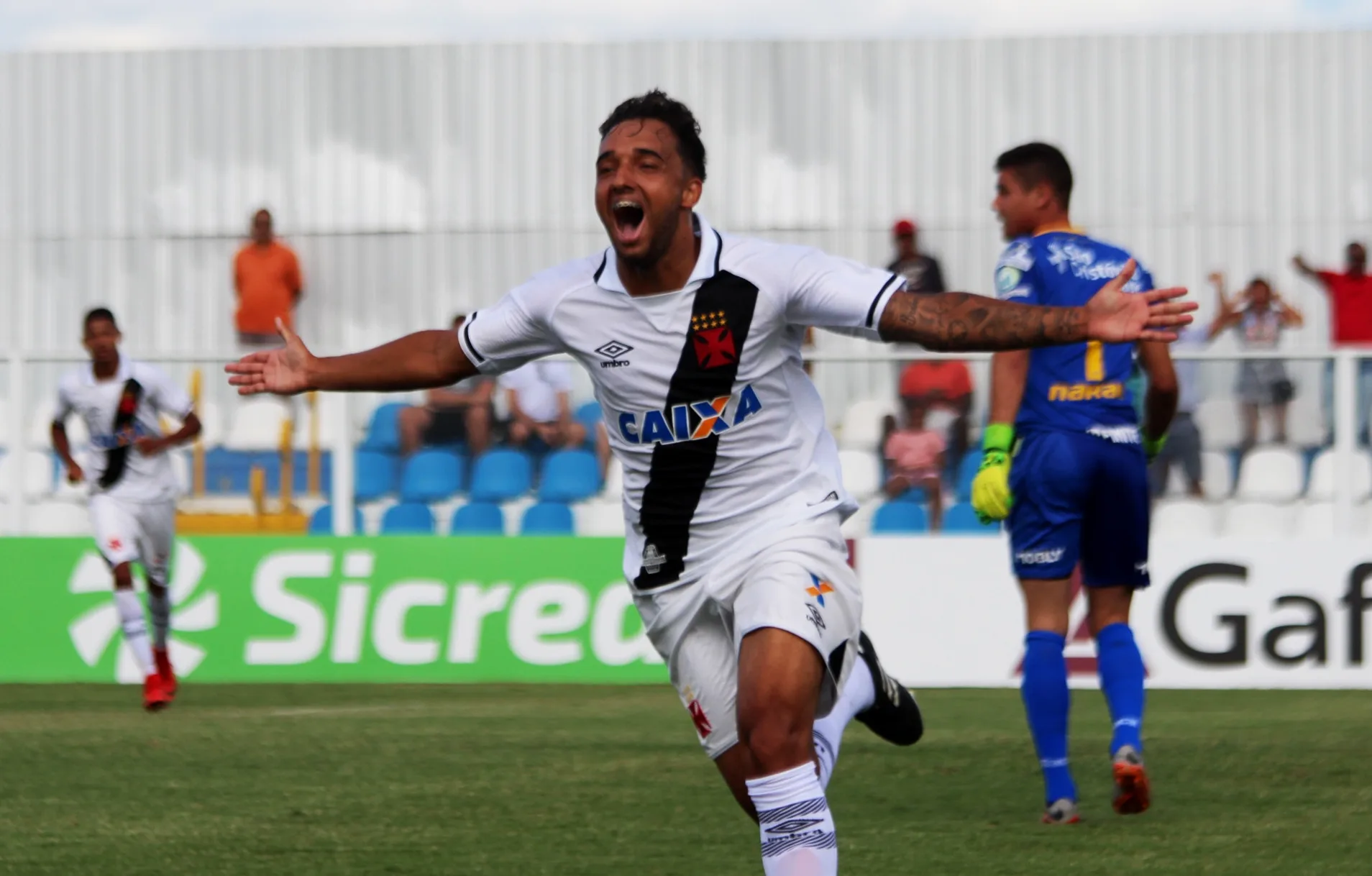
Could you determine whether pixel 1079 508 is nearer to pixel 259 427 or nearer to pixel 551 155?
pixel 259 427

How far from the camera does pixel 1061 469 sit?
7012 millimetres

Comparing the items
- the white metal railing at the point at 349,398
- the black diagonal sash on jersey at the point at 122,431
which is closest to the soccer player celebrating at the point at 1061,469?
the white metal railing at the point at 349,398

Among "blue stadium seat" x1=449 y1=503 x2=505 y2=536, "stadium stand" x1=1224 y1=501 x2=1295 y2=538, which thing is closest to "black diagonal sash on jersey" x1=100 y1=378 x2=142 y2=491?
"blue stadium seat" x1=449 y1=503 x2=505 y2=536

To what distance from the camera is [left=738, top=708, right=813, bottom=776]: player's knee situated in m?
5.01

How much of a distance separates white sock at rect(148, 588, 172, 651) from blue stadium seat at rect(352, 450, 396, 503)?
1597mm

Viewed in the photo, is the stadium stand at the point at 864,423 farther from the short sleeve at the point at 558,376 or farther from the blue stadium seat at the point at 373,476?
the blue stadium seat at the point at 373,476

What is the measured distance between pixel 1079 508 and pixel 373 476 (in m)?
7.50

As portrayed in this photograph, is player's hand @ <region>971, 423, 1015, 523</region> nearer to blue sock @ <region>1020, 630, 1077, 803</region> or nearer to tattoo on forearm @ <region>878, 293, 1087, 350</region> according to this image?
blue sock @ <region>1020, 630, 1077, 803</region>

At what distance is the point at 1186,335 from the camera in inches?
624

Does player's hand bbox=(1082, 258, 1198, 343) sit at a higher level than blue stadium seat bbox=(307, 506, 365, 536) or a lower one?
higher

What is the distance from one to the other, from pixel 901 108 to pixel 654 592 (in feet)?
49.5

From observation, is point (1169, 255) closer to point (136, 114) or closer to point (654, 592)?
point (136, 114)

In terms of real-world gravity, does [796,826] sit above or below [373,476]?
below

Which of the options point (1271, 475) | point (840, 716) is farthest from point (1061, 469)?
point (1271, 475)
